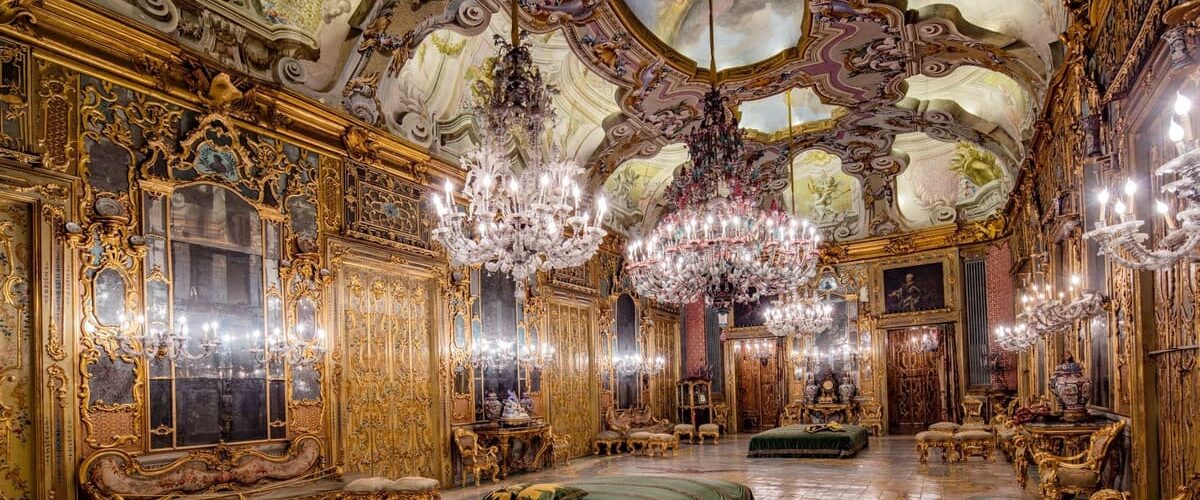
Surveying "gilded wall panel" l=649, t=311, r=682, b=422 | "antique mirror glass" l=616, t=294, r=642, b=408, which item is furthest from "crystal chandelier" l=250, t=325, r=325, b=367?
"gilded wall panel" l=649, t=311, r=682, b=422

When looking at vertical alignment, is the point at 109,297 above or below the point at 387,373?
above

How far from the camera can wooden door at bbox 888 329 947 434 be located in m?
18.1

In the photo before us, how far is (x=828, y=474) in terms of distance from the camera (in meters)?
11.5

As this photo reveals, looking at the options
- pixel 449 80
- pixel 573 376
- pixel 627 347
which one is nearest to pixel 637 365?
pixel 627 347

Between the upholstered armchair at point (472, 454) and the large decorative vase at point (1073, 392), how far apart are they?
24.0 ft

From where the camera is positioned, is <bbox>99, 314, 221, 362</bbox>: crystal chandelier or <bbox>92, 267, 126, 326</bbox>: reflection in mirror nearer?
<bbox>92, 267, 126, 326</bbox>: reflection in mirror

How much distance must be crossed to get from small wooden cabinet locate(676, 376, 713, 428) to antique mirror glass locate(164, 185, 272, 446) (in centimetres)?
1272

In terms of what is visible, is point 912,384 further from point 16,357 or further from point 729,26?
point 16,357

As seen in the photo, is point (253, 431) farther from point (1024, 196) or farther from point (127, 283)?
point (1024, 196)

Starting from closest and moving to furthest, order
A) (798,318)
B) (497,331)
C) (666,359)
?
(497,331) < (798,318) < (666,359)

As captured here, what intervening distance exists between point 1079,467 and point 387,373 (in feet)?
25.5

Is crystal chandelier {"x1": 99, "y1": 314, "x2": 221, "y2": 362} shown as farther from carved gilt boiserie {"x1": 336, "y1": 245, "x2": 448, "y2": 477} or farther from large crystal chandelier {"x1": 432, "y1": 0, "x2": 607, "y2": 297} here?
large crystal chandelier {"x1": 432, "y1": 0, "x2": 607, "y2": 297}

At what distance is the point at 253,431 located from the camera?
26.3 ft

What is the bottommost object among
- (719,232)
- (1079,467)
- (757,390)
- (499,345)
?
(757,390)
